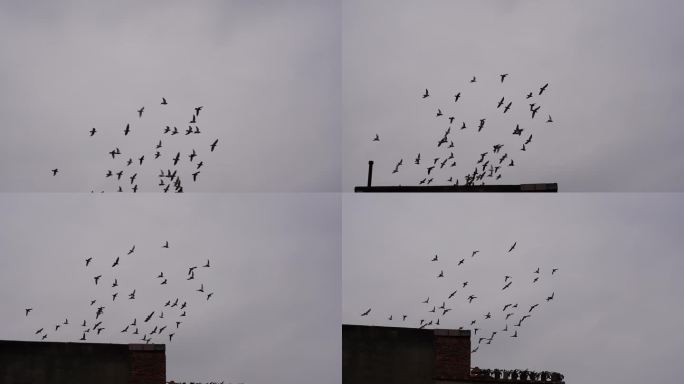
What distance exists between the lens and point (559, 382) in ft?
127

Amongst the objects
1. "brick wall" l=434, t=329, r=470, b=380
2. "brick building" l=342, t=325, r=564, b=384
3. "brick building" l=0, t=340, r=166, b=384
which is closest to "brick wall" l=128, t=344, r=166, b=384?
"brick building" l=0, t=340, r=166, b=384

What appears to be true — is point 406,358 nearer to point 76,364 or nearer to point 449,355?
point 449,355

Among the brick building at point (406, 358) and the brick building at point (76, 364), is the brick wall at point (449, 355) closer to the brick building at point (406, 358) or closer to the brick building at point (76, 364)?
the brick building at point (406, 358)

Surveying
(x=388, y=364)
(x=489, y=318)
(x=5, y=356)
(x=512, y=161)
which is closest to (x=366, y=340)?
(x=388, y=364)

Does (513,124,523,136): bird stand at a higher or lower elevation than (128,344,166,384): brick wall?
higher

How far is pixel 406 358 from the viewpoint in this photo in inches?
1531

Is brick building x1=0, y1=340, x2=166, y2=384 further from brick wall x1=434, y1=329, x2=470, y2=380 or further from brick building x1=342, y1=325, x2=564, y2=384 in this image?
brick wall x1=434, y1=329, x2=470, y2=380

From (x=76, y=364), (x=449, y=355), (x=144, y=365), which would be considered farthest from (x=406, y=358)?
(x=76, y=364)

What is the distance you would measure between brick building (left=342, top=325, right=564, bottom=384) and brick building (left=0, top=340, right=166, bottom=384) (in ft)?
16.3

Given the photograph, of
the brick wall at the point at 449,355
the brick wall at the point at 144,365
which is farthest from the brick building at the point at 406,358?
the brick wall at the point at 144,365

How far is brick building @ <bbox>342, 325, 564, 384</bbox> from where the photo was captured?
3881cm

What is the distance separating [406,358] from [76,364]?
8268 mm

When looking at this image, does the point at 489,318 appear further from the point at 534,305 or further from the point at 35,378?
the point at 35,378

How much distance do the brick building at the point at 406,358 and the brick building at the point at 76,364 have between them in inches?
196
